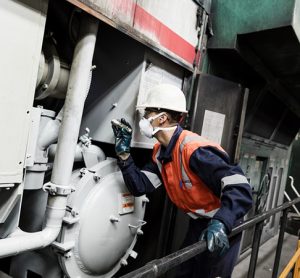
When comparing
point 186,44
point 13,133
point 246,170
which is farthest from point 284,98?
point 13,133

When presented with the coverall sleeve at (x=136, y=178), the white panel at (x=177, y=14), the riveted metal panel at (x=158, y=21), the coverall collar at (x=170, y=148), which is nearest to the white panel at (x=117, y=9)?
the riveted metal panel at (x=158, y=21)

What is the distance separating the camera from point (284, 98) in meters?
4.44

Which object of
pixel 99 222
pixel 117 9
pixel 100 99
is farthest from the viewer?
pixel 100 99

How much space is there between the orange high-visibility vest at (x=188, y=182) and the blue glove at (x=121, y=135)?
310 mm

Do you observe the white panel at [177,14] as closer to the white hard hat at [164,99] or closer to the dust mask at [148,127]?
the white hard hat at [164,99]

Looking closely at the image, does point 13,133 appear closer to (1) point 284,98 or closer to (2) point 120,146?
(2) point 120,146

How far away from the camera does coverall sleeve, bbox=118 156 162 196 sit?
2.04 meters

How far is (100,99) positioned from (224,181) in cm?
111

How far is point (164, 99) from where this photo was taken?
201 centimetres

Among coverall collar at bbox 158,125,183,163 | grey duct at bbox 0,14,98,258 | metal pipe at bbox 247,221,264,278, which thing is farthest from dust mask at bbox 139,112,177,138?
metal pipe at bbox 247,221,264,278

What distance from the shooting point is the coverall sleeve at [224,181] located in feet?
5.30

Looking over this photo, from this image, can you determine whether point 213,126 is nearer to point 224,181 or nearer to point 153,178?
point 153,178

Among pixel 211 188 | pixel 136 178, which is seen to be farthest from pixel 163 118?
pixel 211 188

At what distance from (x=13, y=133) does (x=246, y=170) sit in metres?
3.19
